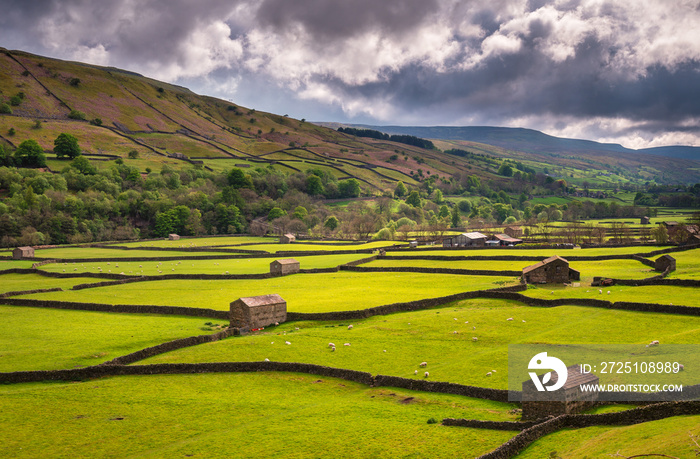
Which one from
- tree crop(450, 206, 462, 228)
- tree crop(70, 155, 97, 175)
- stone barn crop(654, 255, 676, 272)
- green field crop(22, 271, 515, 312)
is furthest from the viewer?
tree crop(450, 206, 462, 228)

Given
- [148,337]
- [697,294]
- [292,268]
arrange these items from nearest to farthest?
[148,337]
[697,294]
[292,268]

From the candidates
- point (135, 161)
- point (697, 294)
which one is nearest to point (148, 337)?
point (697, 294)

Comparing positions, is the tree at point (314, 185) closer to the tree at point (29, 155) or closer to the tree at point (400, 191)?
the tree at point (400, 191)

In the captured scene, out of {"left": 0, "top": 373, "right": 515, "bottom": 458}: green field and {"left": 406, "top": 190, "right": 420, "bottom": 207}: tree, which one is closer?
{"left": 0, "top": 373, "right": 515, "bottom": 458}: green field

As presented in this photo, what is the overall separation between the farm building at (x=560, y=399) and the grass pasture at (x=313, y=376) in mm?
1186

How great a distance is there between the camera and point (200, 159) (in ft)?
569

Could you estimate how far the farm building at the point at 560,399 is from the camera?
57.6 ft

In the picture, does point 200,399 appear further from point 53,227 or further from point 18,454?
point 53,227

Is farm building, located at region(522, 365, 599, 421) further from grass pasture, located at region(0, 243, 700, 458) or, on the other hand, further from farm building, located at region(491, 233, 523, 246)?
farm building, located at region(491, 233, 523, 246)

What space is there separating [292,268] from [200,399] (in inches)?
1540

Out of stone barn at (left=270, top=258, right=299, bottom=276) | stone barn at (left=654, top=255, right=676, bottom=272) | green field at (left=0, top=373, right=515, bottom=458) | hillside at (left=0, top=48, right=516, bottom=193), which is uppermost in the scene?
hillside at (left=0, top=48, right=516, bottom=193)

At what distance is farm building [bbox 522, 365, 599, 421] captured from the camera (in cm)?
1755

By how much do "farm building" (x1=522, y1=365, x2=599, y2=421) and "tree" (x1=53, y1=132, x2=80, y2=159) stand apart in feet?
475

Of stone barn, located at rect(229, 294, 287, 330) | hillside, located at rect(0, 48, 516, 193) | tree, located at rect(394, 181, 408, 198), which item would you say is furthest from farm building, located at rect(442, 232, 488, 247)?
hillside, located at rect(0, 48, 516, 193)
